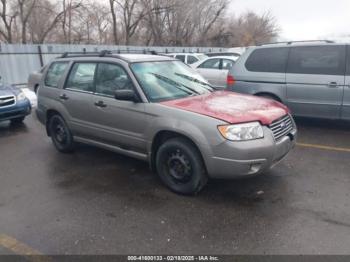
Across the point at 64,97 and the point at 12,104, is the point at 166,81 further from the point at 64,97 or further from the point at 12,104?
the point at 12,104

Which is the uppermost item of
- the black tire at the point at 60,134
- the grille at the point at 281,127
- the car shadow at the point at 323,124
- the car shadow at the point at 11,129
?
the grille at the point at 281,127

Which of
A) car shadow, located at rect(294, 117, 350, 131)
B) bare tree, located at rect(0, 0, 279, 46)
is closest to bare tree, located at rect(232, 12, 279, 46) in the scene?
bare tree, located at rect(0, 0, 279, 46)

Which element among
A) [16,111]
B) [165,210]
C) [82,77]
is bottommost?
[165,210]

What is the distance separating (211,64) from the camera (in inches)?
416

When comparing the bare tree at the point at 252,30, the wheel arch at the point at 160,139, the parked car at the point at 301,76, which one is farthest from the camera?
the bare tree at the point at 252,30

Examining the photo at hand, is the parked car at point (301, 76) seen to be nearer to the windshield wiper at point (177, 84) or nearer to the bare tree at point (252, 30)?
the windshield wiper at point (177, 84)

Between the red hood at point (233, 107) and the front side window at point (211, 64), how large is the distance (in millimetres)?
6266

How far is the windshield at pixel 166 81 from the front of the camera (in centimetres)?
406

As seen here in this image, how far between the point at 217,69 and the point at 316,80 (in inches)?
182

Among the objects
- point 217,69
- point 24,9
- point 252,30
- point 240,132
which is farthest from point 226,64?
point 252,30

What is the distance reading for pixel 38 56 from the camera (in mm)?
16359

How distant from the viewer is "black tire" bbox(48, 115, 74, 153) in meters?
5.28

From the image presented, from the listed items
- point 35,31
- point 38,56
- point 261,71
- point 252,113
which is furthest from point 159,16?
point 252,113

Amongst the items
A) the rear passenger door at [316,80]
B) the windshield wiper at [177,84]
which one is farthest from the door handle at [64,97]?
the rear passenger door at [316,80]
